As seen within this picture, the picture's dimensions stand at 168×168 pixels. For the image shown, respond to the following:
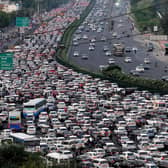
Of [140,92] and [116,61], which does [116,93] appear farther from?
[116,61]

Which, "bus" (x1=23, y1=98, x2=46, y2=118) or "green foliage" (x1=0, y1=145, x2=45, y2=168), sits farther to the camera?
"bus" (x1=23, y1=98, x2=46, y2=118)

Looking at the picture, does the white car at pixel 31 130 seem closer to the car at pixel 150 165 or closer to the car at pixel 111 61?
the car at pixel 150 165

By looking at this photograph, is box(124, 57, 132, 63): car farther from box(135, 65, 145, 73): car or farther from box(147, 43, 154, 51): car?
box(147, 43, 154, 51): car

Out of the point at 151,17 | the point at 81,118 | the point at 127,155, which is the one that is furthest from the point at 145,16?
the point at 127,155

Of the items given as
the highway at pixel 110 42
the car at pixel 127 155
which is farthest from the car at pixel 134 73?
the car at pixel 127 155

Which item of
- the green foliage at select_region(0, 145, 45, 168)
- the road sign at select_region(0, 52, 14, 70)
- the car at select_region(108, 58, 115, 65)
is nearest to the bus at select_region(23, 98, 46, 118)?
the road sign at select_region(0, 52, 14, 70)

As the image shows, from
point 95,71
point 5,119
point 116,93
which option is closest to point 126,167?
point 5,119

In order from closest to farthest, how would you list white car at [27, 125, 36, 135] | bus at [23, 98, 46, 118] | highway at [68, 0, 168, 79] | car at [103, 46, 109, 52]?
white car at [27, 125, 36, 135], bus at [23, 98, 46, 118], highway at [68, 0, 168, 79], car at [103, 46, 109, 52]
